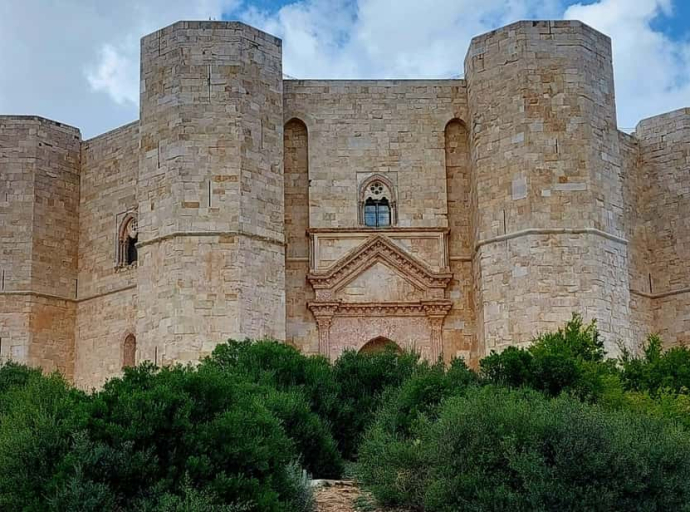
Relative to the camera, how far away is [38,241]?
24.3 meters

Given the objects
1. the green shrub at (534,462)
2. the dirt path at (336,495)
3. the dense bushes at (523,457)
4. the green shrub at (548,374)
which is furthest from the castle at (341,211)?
the green shrub at (534,462)

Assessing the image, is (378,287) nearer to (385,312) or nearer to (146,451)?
(385,312)

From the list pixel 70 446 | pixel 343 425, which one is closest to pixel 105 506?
pixel 70 446

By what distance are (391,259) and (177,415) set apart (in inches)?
449

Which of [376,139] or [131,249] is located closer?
[376,139]

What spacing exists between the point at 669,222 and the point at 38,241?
12.9 meters

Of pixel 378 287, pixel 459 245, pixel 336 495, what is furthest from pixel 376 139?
pixel 336 495

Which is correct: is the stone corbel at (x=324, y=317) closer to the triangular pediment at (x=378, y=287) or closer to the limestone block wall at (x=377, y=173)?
the limestone block wall at (x=377, y=173)

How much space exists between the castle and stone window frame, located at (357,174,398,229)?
32 millimetres

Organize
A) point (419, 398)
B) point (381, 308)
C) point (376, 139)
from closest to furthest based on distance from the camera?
point (419, 398), point (381, 308), point (376, 139)

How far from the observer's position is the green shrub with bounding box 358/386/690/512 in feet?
38.4

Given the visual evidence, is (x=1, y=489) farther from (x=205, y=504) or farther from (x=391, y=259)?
(x=391, y=259)

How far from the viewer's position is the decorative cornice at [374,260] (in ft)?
74.6

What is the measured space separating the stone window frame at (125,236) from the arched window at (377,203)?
465 centimetres
